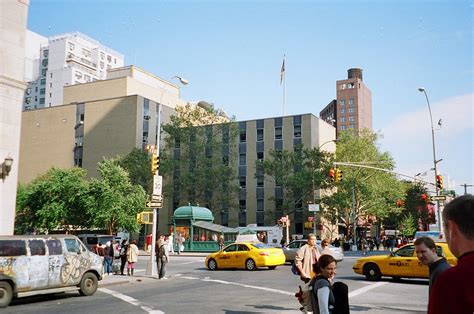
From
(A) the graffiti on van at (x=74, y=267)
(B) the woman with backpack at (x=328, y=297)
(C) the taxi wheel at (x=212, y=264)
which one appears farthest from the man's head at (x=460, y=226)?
(C) the taxi wheel at (x=212, y=264)

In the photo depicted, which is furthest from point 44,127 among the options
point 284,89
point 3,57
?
Answer: point 3,57

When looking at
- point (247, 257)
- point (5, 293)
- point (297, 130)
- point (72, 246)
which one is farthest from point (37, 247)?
point (297, 130)

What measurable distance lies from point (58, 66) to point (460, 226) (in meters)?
137

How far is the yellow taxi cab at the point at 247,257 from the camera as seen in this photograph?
23875 millimetres

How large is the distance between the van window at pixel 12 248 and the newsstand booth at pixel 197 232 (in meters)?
30.7

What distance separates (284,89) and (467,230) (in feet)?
217

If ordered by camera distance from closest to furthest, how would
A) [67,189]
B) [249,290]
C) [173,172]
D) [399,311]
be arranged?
1. [399,311]
2. [249,290]
3. [67,189]
4. [173,172]

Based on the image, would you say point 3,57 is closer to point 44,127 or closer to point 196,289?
point 196,289

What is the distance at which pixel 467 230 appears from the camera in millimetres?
2355

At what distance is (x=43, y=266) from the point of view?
1356cm

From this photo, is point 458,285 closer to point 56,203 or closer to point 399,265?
point 399,265

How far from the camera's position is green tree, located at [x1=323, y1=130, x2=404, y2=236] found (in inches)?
2127

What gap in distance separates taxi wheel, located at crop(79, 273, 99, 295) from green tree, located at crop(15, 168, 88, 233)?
28019mm

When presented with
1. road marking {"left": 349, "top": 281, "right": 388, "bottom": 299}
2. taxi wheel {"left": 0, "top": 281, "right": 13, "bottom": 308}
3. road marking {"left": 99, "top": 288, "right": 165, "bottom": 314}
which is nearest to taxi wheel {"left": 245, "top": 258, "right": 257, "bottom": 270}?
road marking {"left": 349, "top": 281, "right": 388, "bottom": 299}
